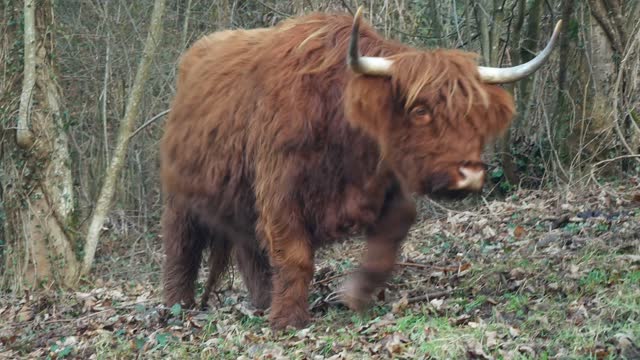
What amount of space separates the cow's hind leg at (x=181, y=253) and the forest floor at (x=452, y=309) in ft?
0.89

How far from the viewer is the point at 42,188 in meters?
10.8

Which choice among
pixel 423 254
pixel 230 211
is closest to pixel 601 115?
pixel 423 254

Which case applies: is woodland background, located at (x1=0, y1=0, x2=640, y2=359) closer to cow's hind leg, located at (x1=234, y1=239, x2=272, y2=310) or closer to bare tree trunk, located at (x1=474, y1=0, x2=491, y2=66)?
bare tree trunk, located at (x1=474, y1=0, x2=491, y2=66)

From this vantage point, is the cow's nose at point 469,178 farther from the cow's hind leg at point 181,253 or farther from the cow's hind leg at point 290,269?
the cow's hind leg at point 181,253

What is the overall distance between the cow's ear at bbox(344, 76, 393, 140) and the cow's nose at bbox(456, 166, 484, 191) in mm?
591

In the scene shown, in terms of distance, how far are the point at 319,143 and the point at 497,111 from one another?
3.53ft

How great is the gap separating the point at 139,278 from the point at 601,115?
5.41 m

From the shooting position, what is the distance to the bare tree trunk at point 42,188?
35.1 feet

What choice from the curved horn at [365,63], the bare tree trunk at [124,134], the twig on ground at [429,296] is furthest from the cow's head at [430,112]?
the bare tree trunk at [124,134]

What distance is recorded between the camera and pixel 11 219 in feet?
35.9

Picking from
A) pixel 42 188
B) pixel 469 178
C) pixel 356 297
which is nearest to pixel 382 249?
pixel 356 297

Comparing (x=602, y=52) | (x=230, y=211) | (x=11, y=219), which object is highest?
(x=602, y=52)

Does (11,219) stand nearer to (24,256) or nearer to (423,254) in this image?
(24,256)

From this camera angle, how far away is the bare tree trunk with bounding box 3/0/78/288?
10695mm
